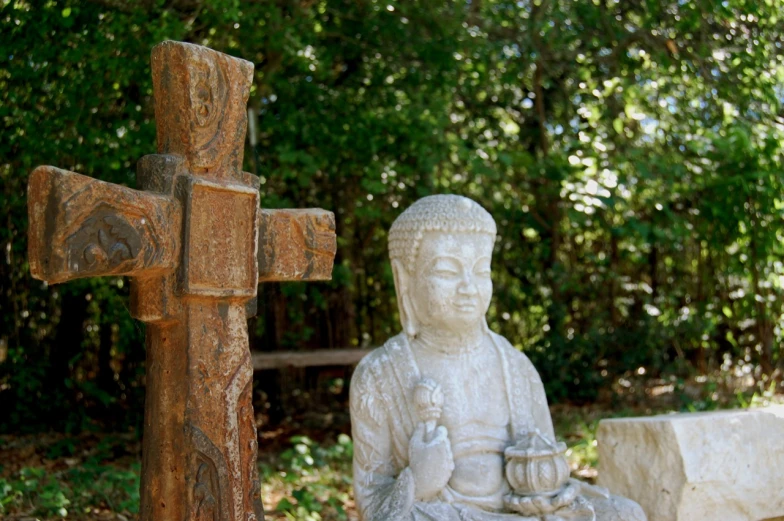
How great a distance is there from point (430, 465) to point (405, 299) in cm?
76

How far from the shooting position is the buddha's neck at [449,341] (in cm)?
370

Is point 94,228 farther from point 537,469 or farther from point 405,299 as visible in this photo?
point 537,469

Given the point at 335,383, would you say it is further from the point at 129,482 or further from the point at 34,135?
the point at 34,135

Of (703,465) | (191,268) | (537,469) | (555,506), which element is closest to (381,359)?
(537,469)

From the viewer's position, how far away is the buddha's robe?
3.33m

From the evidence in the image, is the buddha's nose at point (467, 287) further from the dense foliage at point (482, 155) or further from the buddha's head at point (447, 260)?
the dense foliage at point (482, 155)

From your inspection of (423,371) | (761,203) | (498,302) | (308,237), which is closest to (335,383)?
(498,302)

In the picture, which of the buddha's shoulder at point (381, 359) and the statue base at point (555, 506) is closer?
the statue base at point (555, 506)

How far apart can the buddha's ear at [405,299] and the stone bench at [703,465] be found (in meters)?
1.56

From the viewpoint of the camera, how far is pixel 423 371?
366cm

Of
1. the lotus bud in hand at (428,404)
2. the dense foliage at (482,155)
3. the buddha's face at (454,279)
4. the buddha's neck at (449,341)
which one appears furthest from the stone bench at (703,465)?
the dense foliage at (482,155)

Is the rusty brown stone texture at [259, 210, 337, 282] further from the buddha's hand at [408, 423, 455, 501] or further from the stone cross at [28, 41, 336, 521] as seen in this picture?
the buddha's hand at [408, 423, 455, 501]

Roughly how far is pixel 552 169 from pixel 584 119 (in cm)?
98

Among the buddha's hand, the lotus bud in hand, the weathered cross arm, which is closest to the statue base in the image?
the buddha's hand
